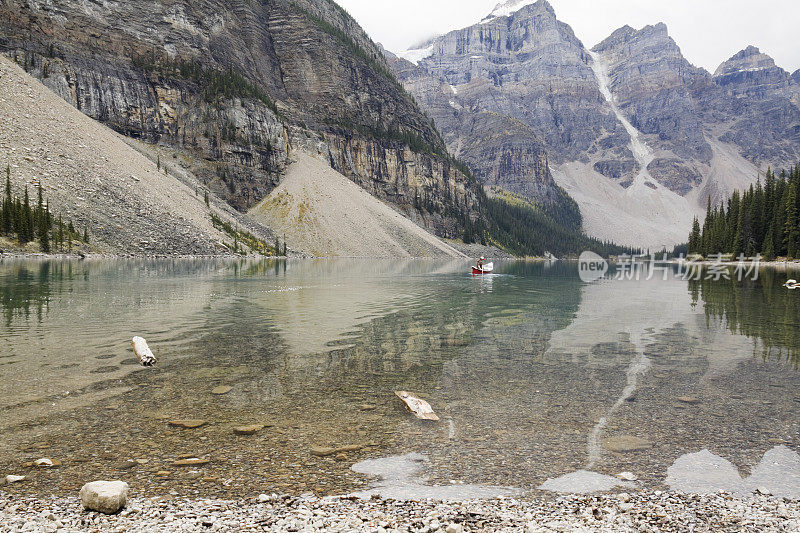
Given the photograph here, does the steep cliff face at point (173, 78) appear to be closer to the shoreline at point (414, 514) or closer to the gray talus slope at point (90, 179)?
the gray talus slope at point (90, 179)

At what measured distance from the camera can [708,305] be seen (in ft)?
111

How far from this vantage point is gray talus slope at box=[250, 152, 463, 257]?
13438 centimetres

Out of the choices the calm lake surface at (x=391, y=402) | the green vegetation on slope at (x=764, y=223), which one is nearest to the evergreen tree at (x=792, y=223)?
the green vegetation on slope at (x=764, y=223)

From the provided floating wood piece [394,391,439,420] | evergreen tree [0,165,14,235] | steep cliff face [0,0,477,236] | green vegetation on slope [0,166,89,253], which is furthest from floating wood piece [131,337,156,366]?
steep cliff face [0,0,477,236]

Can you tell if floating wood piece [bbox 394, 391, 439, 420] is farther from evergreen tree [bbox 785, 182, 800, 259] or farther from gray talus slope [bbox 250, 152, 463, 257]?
gray talus slope [bbox 250, 152, 463, 257]

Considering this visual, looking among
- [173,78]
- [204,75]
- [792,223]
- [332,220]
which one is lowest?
[792,223]

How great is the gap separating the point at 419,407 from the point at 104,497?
630 cm

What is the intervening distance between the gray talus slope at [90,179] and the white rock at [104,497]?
281ft

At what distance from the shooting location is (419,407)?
34.3ft

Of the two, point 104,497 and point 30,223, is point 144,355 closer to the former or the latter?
point 104,497

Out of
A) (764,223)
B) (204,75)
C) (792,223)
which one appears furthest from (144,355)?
(204,75)

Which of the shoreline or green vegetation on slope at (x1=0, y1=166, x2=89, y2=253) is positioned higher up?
green vegetation on slope at (x1=0, y1=166, x2=89, y2=253)

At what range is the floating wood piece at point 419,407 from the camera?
10.2 meters

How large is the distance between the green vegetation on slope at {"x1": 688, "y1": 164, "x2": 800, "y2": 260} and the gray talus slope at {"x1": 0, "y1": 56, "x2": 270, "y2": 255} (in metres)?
112
